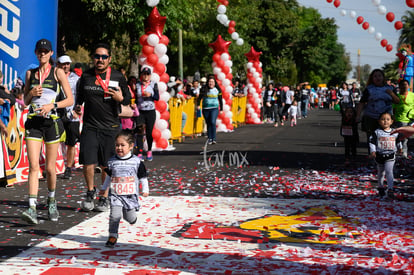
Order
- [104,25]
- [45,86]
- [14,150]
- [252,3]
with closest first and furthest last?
[45,86] < [14,150] < [104,25] < [252,3]

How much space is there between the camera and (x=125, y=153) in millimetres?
6656

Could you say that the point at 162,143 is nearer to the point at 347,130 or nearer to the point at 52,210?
the point at 347,130

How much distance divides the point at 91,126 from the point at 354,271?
421cm

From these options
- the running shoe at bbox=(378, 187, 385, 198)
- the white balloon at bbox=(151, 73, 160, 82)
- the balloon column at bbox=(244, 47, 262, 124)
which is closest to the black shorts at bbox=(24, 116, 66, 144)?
the running shoe at bbox=(378, 187, 385, 198)

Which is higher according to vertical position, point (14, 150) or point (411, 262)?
point (14, 150)

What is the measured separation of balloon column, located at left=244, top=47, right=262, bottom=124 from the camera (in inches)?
1287

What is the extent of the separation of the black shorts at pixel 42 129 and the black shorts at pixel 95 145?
23.4 inches

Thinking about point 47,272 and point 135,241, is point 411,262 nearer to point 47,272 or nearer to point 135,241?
point 135,241

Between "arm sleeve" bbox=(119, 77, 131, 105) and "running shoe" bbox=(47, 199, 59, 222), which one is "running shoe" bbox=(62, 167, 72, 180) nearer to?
"arm sleeve" bbox=(119, 77, 131, 105)

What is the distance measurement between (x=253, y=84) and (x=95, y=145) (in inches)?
989

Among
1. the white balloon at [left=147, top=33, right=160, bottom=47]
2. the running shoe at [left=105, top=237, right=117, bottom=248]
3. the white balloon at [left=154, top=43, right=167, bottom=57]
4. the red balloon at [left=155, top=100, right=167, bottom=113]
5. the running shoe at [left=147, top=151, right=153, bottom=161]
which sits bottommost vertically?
the running shoe at [left=105, top=237, right=117, bottom=248]

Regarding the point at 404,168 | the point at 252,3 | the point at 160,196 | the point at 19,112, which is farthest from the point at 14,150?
the point at 252,3

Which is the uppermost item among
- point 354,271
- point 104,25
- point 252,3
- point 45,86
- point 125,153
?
point 252,3

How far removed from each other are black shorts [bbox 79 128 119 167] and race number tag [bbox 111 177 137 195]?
1926mm
